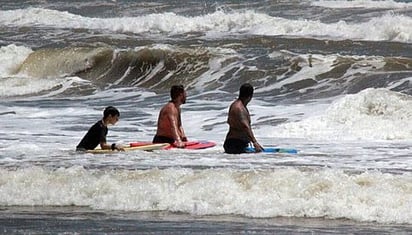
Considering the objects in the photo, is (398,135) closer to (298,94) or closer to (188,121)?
(188,121)

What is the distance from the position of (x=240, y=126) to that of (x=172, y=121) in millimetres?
1097

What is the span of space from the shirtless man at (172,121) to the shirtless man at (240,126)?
799 mm

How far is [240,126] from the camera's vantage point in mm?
12523

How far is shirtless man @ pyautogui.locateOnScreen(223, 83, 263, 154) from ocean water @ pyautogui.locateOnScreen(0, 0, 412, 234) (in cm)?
21

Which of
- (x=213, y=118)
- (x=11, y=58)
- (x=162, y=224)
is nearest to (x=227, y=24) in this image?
(x=11, y=58)

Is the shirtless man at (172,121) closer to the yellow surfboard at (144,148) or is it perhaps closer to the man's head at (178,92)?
the man's head at (178,92)

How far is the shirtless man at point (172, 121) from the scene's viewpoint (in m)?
13.2

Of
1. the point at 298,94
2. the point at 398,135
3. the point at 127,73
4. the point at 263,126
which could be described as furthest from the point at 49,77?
the point at 398,135

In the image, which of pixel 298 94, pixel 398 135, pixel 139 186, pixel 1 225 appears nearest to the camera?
pixel 1 225

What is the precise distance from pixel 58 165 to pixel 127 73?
12554 mm

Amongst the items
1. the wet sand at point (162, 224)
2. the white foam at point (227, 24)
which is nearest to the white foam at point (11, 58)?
the white foam at point (227, 24)

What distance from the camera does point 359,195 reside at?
30.1ft

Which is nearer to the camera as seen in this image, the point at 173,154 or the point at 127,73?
the point at 173,154

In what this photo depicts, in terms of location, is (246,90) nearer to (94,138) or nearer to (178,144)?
(178,144)
